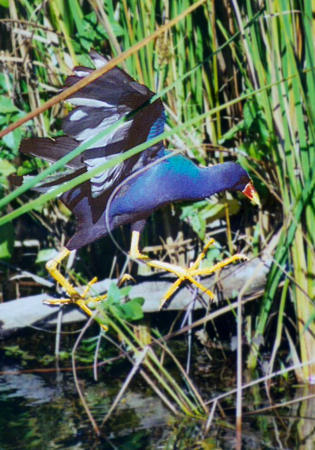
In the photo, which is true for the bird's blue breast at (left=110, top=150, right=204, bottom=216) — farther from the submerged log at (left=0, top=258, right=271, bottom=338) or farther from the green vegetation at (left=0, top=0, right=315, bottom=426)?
the submerged log at (left=0, top=258, right=271, bottom=338)

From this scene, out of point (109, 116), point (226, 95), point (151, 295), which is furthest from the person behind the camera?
point (151, 295)

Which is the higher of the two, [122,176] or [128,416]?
[122,176]

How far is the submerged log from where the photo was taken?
6.57ft

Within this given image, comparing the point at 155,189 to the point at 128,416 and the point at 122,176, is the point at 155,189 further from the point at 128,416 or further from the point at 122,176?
the point at 128,416

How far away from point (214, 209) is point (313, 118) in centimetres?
47

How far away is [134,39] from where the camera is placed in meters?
1.50

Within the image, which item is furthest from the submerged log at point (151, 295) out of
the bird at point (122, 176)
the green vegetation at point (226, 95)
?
the bird at point (122, 176)

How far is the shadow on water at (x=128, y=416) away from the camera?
175cm

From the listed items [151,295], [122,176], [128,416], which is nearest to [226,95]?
[151,295]

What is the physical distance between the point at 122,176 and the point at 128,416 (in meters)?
1.02

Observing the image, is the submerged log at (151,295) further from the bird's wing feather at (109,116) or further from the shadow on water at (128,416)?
the bird's wing feather at (109,116)

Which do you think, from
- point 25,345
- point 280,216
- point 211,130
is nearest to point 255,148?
point 211,130

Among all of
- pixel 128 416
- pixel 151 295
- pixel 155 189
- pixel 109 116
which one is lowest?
pixel 128 416

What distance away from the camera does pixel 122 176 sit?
1.15 meters
